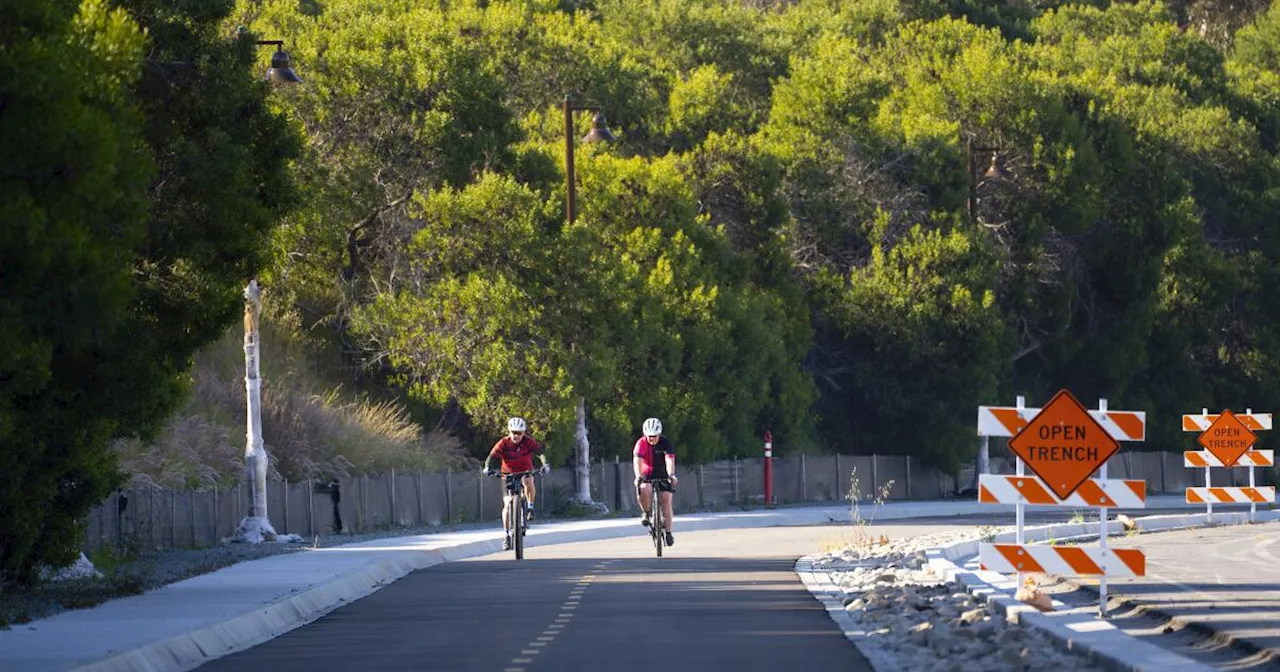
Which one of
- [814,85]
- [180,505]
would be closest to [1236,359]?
[814,85]

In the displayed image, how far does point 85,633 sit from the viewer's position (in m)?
18.6

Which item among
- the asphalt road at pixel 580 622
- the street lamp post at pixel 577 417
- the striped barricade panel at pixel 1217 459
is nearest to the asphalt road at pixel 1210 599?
the asphalt road at pixel 580 622

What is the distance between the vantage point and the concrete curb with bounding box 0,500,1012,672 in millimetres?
16812

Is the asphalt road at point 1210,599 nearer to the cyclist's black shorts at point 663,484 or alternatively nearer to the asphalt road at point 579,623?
the asphalt road at point 579,623

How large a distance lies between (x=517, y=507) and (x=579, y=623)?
11932 mm

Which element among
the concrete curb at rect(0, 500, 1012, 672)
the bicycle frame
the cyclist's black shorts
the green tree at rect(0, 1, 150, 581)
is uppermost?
the green tree at rect(0, 1, 150, 581)

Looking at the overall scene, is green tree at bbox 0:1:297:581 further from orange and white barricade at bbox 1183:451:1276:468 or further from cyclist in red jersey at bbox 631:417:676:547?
orange and white barricade at bbox 1183:451:1276:468

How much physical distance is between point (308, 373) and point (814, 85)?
21256mm

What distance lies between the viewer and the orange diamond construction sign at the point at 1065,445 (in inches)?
777

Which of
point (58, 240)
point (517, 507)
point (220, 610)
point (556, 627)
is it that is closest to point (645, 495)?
point (517, 507)

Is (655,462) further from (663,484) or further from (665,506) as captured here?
(665,506)

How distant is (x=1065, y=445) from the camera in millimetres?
19844

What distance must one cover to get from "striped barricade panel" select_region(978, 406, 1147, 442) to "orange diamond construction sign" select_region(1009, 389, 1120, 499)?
5.09ft

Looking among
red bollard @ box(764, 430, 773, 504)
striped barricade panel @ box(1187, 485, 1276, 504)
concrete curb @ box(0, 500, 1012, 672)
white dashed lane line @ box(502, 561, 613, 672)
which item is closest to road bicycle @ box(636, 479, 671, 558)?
concrete curb @ box(0, 500, 1012, 672)
